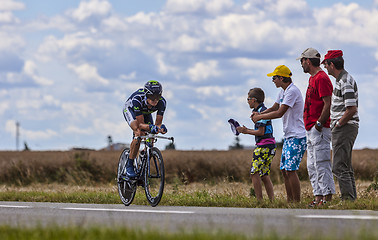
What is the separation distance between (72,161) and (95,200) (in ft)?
51.6

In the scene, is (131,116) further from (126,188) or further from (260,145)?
(260,145)

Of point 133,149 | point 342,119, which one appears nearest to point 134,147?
point 133,149

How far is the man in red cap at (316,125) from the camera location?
9922 mm

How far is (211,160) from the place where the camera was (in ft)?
86.4

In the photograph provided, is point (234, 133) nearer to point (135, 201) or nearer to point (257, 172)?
point (257, 172)

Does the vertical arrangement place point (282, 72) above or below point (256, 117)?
above

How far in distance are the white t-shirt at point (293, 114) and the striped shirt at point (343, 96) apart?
56cm

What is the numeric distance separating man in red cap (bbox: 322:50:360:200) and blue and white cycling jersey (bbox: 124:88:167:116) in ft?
8.78

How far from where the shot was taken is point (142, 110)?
415 inches

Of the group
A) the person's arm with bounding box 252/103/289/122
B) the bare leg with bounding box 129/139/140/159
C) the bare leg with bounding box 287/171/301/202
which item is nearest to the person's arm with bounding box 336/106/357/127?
the person's arm with bounding box 252/103/289/122

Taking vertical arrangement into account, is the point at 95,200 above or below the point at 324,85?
below

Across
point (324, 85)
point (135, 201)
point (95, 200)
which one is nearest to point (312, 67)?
point (324, 85)

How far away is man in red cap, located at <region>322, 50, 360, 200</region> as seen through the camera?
9.75 m

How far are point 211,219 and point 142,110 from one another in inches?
127
